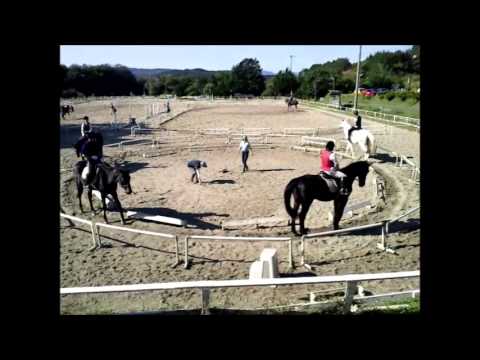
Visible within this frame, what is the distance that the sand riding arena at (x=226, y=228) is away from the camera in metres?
5.33

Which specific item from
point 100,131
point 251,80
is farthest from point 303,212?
point 251,80

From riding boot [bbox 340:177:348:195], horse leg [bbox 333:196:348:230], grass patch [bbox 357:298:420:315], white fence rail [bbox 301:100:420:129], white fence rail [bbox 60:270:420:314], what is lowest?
grass patch [bbox 357:298:420:315]

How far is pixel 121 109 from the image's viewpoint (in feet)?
98.6

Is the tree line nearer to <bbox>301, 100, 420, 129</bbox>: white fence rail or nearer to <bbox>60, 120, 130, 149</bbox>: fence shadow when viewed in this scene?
<bbox>60, 120, 130, 149</bbox>: fence shadow

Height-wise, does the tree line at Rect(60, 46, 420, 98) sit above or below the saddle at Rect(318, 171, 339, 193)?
above

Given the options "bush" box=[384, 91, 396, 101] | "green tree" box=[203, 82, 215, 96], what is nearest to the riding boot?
"bush" box=[384, 91, 396, 101]

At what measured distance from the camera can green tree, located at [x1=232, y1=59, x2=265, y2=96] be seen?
2247 cm

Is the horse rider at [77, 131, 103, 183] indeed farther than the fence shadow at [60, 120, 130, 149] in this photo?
No

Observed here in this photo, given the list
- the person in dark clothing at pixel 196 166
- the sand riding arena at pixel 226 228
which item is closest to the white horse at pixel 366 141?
the sand riding arena at pixel 226 228

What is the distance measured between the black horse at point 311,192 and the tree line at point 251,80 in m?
11.7

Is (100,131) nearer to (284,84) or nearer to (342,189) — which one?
(284,84)

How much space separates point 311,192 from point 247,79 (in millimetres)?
16855

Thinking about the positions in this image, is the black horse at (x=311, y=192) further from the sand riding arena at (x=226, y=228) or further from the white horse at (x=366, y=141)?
the white horse at (x=366, y=141)
